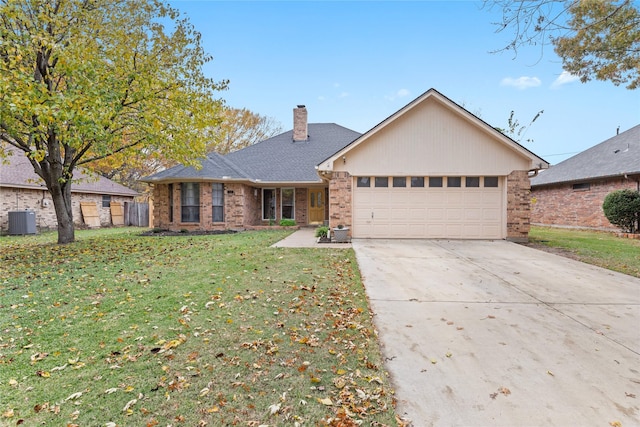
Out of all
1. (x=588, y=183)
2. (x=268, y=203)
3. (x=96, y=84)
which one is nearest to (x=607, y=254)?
(x=588, y=183)

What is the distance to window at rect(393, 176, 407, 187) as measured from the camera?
38.1 ft

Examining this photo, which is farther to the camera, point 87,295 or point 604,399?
point 87,295

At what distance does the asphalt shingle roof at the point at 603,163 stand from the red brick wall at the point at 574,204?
52 cm

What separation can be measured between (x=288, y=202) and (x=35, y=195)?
12.7 m

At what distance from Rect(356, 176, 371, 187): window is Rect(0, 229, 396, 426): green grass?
5767mm

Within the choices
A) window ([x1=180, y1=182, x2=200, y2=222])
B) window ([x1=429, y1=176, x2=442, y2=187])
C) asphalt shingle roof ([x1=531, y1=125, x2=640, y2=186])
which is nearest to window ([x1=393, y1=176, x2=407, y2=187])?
window ([x1=429, y1=176, x2=442, y2=187])

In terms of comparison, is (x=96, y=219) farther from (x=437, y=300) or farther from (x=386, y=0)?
(x=437, y=300)

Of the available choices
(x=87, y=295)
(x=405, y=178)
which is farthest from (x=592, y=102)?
(x=87, y=295)

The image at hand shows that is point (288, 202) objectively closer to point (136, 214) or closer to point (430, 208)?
point (430, 208)

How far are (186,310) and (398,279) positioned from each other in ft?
12.4

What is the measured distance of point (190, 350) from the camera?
10.7ft

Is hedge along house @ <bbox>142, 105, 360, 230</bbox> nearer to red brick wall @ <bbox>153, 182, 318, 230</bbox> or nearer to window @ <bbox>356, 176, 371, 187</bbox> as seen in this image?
red brick wall @ <bbox>153, 182, 318, 230</bbox>

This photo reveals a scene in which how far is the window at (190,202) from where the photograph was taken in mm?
14922

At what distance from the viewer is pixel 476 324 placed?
3.98 metres
